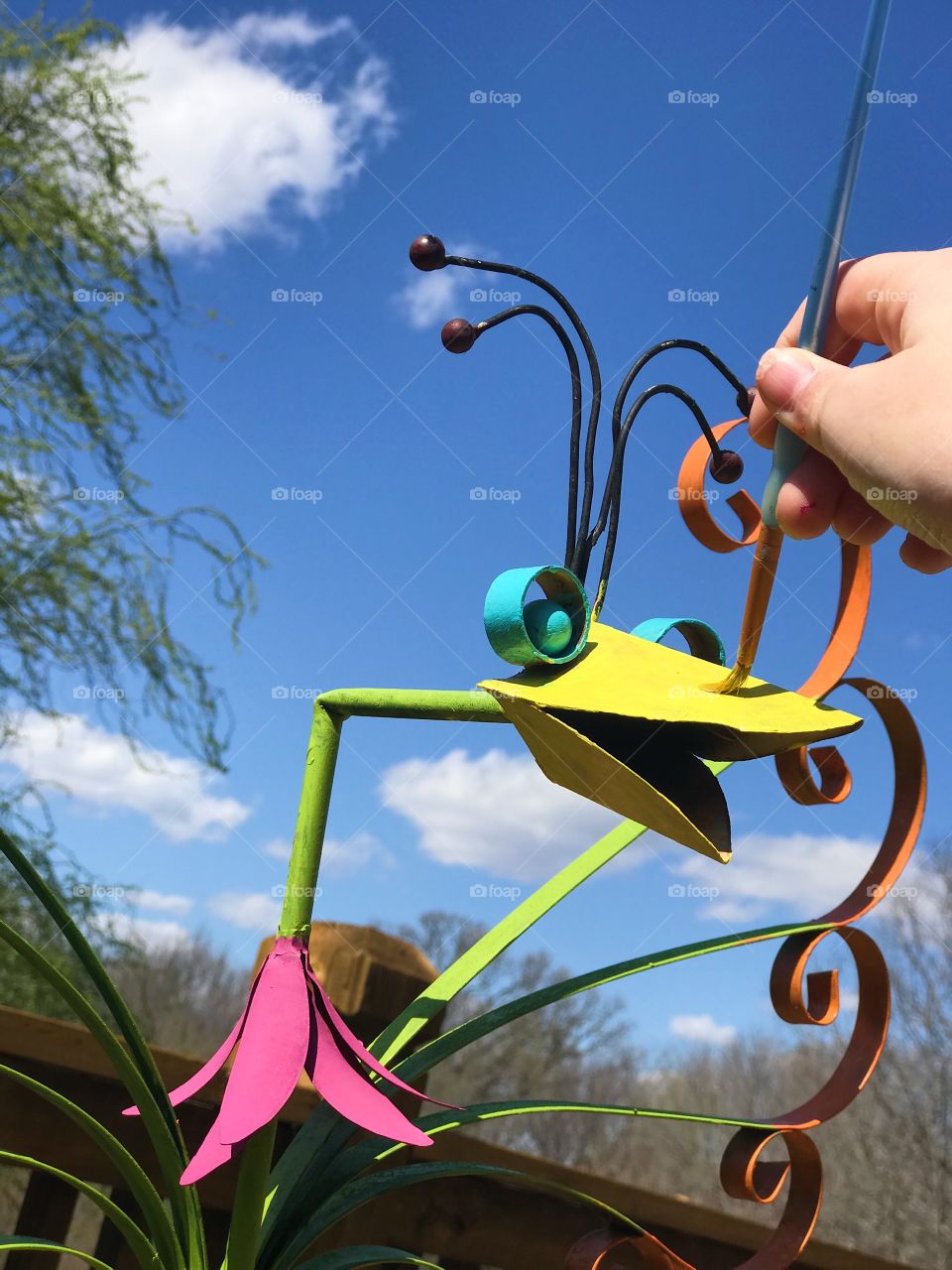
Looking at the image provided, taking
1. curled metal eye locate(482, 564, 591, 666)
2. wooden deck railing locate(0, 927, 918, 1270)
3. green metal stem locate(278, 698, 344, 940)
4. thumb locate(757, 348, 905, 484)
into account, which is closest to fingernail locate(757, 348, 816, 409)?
thumb locate(757, 348, 905, 484)

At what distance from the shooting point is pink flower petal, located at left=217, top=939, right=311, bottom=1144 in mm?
485

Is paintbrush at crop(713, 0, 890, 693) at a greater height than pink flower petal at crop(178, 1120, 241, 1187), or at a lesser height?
greater

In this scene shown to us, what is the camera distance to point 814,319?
0.51m

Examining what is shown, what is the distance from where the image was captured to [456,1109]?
2.21ft

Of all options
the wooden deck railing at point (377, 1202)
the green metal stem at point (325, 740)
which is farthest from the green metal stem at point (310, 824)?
the wooden deck railing at point (377, 1202)

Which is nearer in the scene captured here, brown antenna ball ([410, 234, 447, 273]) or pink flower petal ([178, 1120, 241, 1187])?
pink flower petal ([178, 1120, 241, 1187])

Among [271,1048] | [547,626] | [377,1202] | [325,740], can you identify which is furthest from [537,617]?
[377,1202]

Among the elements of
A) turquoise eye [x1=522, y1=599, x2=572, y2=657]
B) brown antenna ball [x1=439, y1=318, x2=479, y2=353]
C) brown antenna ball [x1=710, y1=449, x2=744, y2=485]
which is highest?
brown antenna ball [x1=710, y1=449, x2=744, y2=485]

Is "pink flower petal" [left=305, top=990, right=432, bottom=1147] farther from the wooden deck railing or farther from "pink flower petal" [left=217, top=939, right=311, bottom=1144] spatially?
the wooden deck railing

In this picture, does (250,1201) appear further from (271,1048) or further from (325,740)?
(325,740)

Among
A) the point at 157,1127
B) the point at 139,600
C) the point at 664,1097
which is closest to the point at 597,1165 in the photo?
the point at 664,1097

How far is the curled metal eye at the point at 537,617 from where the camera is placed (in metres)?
0.55

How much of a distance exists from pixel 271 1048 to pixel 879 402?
41cm

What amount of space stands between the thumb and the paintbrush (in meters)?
0.03
